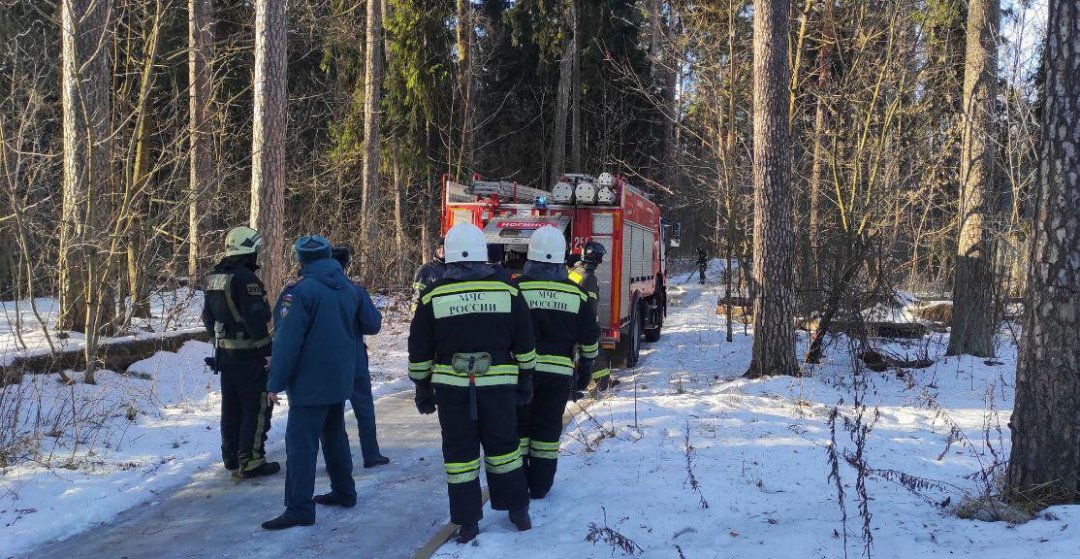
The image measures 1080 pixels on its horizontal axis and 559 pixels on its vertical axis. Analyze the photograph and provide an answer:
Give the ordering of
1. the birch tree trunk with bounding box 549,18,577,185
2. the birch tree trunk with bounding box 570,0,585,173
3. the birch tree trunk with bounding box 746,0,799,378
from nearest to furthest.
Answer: the birch tree trunk with bounding box 746,0,799,378 < the birch tree trunk with bounding box 549,18,577,185 < the birch tree trunk with bounding box 570,0,585,173

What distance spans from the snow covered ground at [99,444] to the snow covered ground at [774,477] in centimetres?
269

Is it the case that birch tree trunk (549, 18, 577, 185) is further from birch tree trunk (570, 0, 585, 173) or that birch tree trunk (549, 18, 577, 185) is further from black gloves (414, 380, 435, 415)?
black gloves (414, 380, 435, 415)

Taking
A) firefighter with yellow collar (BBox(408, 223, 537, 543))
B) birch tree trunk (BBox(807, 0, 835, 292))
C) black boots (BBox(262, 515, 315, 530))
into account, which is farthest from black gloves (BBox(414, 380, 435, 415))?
birch tree trunk (BBox(807, 0, 835, 292))

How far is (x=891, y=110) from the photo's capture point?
1066 cm

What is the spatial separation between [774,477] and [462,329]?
8.95 ft

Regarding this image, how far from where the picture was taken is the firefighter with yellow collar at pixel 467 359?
4566 mm

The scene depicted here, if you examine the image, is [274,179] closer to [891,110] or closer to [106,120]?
[106,120]

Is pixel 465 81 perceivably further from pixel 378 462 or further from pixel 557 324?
pixel 557 324

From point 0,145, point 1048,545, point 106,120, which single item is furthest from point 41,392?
point 1048,545

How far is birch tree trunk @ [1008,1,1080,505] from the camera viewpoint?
419 centimetres

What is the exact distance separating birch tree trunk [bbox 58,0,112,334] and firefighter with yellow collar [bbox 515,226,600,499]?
4.90 m

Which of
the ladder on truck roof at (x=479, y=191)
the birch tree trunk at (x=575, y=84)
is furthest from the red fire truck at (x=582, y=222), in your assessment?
the birch tree trunk at (x=575, y=84)

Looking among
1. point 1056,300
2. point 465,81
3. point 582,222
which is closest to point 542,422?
point 1056,300

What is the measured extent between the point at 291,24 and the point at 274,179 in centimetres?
1477
